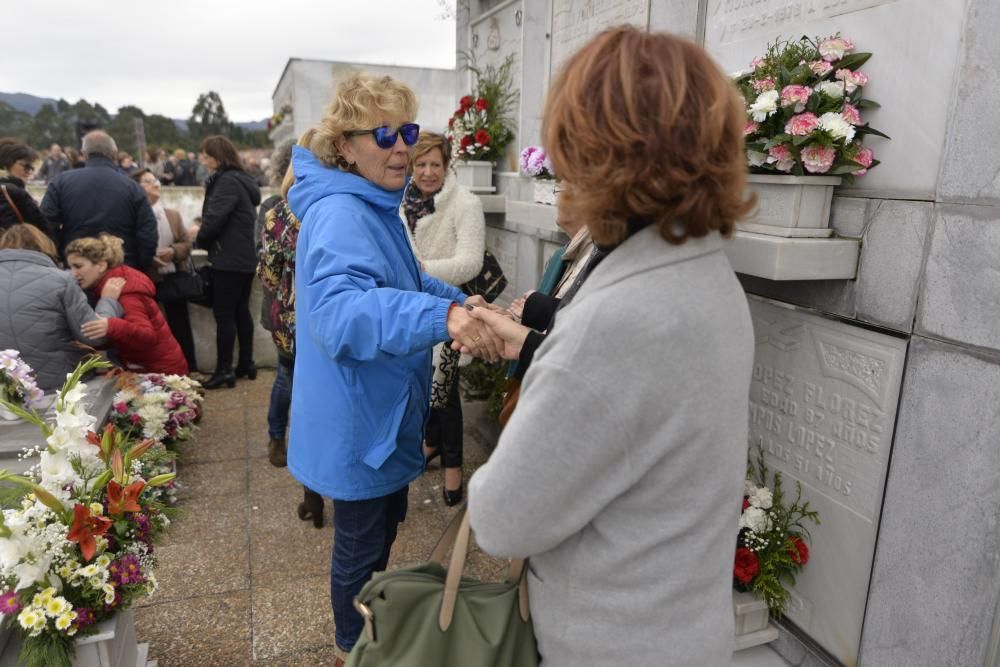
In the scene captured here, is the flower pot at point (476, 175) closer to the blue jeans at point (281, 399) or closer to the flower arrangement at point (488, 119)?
the flower arrangement at point (488, 119)

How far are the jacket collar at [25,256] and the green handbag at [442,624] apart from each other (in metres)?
3.61

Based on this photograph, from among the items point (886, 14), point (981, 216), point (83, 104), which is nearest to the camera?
point (981, 216)

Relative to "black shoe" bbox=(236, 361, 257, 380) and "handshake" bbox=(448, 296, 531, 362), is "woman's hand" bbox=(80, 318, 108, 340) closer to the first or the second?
"black shoe" bbox=(236, 361, 257, 380)

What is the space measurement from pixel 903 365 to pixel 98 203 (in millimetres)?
5528

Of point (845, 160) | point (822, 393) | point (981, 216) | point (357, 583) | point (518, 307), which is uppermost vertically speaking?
point (845, 160)

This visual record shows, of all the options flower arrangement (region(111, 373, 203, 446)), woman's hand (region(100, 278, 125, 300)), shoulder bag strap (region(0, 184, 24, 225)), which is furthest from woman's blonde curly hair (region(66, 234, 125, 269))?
flower arrangement (region(111, 373, 203, 446))

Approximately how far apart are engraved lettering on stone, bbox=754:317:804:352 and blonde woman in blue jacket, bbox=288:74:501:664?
4.20ft

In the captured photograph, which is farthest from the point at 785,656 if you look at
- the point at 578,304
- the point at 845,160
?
the point at 578,304

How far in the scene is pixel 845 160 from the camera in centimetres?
226

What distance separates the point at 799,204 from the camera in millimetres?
2328

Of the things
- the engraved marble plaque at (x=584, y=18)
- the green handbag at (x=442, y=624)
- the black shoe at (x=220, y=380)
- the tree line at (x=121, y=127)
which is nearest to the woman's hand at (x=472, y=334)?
the green handbag at (x=442, y=624)

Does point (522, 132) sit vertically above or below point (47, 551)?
above

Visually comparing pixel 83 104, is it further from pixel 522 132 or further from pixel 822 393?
pixel 822 393

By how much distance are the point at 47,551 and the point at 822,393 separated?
258cm
